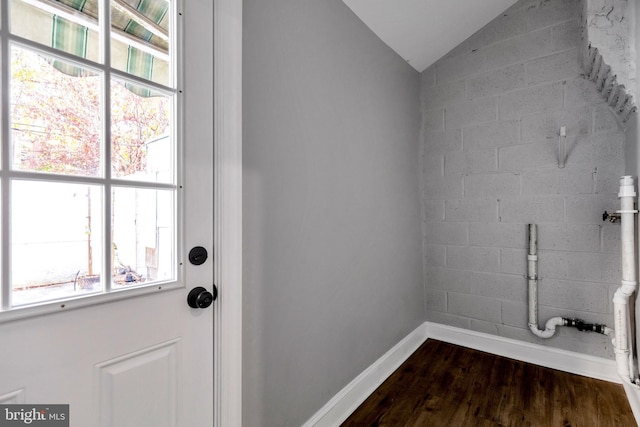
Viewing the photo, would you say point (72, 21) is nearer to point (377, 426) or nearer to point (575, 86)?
point (377, 426)

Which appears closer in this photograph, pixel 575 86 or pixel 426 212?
pixel 575 86

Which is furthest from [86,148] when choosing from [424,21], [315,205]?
[424,21]

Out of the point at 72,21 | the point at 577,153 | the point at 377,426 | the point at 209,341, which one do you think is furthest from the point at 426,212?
the point at 72,21

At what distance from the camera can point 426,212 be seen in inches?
104

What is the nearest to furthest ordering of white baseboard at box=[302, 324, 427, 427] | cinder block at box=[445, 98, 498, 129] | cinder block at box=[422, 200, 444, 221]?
white baseboard at box=[302, 324, 427, 427] → cinder block at box=[445, 98, 498, 129] → cinder block at box=[422, 200, 444, 221]

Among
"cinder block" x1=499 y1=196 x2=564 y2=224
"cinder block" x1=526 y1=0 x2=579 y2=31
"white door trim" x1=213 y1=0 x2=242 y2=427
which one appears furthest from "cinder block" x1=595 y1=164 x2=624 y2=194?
"white door trim" x1=213 y1=0 x2=242 y2=427

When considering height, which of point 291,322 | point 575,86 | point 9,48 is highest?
point 575,86

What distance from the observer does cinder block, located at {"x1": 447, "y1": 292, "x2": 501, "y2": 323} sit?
234cm

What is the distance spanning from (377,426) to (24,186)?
1.77m

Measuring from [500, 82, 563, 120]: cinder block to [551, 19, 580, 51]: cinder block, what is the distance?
9.6 inches

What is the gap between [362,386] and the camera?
1.81 meters

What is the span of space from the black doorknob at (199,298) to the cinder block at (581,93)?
249 cm

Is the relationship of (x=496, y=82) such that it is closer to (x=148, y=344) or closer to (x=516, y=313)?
(x=516, y=313)

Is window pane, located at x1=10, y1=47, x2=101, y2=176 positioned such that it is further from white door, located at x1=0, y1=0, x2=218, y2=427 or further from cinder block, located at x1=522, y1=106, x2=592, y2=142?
cinder block, located at x1=522, y1=106, x2=592, y2=142
